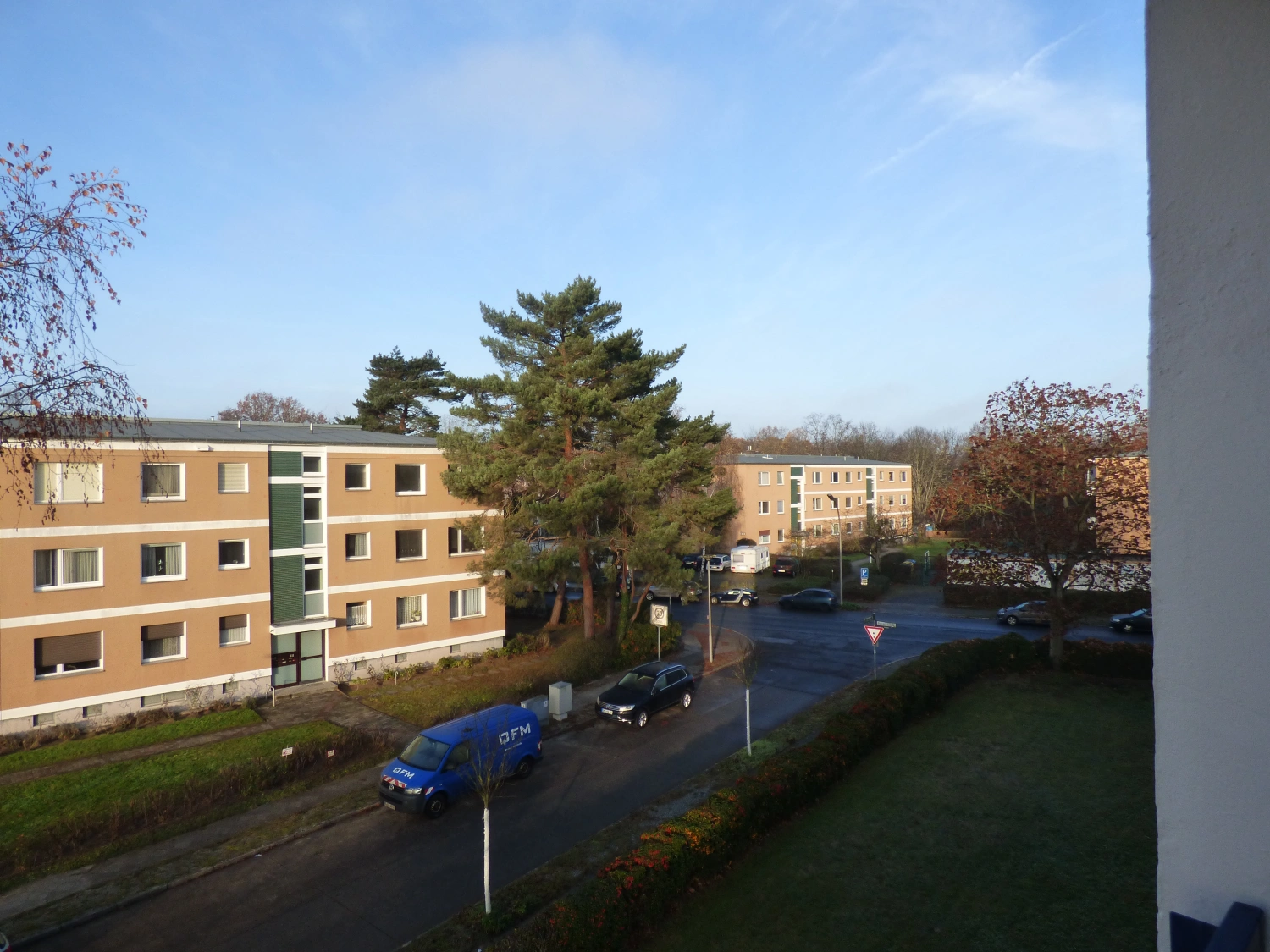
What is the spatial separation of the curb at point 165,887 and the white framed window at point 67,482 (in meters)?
11.3

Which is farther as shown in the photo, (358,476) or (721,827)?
(358,476)

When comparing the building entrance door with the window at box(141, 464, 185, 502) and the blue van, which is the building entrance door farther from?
the blue van

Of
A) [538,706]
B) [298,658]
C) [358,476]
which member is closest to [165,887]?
[538,706]

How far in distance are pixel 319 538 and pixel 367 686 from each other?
5.38 meters

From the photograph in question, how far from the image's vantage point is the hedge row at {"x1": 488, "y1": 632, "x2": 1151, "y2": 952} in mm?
9516

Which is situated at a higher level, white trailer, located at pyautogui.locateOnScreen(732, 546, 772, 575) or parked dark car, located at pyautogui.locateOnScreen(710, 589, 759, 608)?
white trailer, located at pyautogui.locateOnScreen(732, 546, 772, 575)

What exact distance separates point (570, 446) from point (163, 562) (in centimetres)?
1345

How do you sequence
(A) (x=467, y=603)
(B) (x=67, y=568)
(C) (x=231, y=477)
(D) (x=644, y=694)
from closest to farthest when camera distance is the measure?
1. (B) (x=67, y=568)
2. (D) (x=644, y=694)
3. (C) (x=231, y=477)
4. (A) (x=467, y=603)

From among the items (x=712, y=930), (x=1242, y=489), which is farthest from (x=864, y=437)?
(x=1242, y=489)

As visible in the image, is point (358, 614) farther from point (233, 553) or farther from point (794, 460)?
point (794, 460)

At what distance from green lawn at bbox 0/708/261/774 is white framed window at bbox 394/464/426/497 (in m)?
9.02

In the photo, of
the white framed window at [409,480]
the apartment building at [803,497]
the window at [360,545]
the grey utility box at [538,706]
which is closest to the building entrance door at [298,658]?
the window at [360,545]

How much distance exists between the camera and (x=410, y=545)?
2770 cm

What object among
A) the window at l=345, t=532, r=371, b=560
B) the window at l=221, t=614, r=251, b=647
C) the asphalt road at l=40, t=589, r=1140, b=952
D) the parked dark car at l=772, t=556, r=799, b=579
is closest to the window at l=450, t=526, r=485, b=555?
the window at l=345, t=532, r=371, b=560
